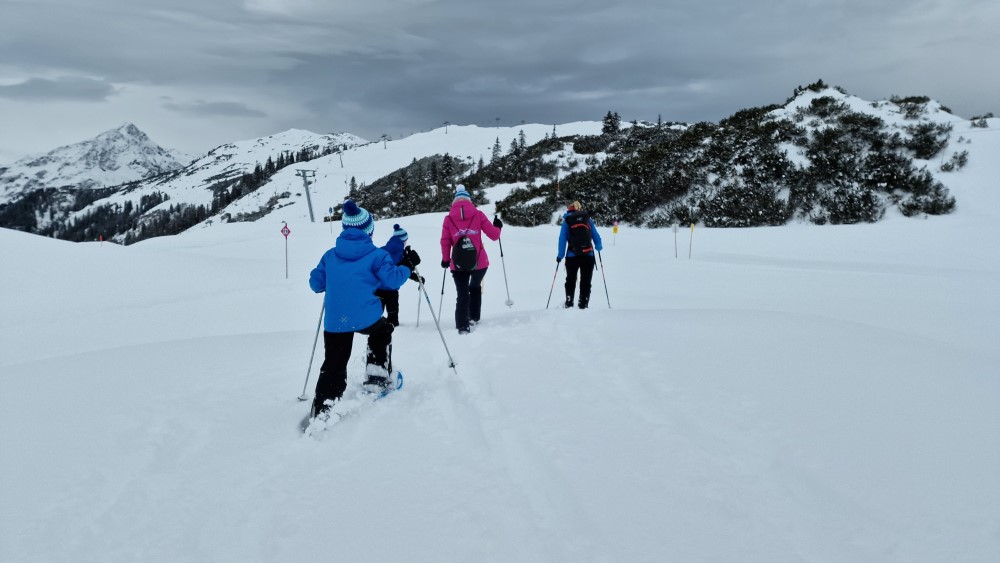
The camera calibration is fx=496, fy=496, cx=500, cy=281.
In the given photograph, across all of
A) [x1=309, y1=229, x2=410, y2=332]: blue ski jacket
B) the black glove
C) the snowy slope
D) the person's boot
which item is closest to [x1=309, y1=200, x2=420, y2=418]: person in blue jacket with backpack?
[x1=309, y1=229, x2=410, y2=332]: blue ski jacket

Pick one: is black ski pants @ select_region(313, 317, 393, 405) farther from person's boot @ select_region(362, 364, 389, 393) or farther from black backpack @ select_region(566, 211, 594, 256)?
black backpack @ select_region(566, 211, 594, 256)

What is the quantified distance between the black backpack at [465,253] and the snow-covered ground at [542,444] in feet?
3.38

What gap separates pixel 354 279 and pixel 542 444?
86.6 inches

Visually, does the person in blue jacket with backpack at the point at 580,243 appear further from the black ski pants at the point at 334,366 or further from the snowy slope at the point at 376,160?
the snowy slope at the point at 376,160

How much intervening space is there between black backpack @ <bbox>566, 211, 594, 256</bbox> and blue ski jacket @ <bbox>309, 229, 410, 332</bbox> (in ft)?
14.2

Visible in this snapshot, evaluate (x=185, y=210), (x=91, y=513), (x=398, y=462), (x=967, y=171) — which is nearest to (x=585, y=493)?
(x=398, y=462)

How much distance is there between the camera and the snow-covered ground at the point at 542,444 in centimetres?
279

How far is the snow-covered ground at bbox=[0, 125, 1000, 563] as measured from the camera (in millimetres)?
2787

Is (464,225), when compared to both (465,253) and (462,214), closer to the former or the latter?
(462,214)

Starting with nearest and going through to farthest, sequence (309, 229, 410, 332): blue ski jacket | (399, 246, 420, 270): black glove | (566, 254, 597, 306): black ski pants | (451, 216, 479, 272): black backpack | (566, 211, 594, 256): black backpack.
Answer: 1. (309, 229, 410, 332): blue ski jacket
2. (399, 246, 420, 270): black glove
3. (451, 216, 479, 272): black backpack
4. (566, 211, 594, 256): black backpack
5. (566, 254, 597, 306): black ski pants

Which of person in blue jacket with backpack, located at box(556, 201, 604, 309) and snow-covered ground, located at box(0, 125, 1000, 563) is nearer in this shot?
snow-covered ground, located at box(0, 125, 1000, 563)

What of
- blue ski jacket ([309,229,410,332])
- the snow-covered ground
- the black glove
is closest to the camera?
the snow-covered ground

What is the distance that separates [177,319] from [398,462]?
7.81 meters

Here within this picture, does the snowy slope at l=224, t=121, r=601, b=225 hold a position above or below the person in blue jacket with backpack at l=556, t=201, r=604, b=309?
above
